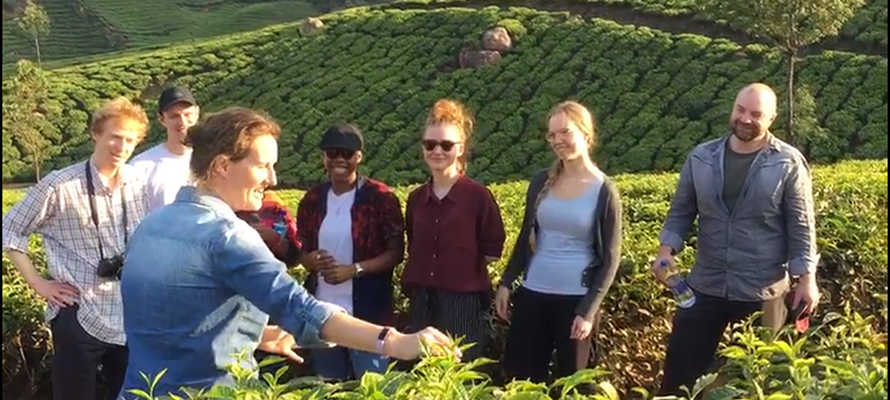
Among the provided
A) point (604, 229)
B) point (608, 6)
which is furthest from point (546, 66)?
point (604, 229)

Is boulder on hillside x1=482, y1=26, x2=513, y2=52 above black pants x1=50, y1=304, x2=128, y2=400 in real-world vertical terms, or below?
above

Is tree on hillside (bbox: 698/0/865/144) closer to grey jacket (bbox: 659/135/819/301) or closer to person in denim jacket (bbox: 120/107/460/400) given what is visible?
grey jacket (bbox: 659/135/819/301)

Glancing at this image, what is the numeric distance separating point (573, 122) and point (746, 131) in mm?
692

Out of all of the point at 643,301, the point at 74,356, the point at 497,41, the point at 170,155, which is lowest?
the point at 643,301

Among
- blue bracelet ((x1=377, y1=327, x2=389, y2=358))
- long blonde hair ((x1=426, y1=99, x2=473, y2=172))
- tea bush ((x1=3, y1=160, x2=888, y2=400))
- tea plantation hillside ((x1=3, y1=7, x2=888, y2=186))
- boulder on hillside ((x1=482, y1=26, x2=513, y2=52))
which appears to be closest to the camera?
blue bracelet ((x1=377, y1=327, x2=389, y2=358))

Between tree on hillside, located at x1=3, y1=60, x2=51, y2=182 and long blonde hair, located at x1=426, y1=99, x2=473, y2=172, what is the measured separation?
960 inches

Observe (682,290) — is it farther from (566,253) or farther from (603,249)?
(566,253)

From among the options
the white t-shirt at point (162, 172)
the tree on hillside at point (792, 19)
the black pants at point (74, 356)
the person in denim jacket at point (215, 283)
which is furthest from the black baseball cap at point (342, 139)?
the tree on hillside at point (792, 19)

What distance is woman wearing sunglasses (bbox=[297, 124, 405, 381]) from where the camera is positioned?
171 inches

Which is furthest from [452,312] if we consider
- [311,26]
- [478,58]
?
[311,26]

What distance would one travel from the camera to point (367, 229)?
4.36 metres

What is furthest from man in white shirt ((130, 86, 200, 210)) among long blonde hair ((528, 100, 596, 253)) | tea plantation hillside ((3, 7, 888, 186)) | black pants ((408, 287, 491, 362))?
tea plantation hillside ((3, 7, 888, 186))

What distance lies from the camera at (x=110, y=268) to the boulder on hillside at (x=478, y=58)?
2568 cm

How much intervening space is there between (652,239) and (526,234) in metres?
1.75
